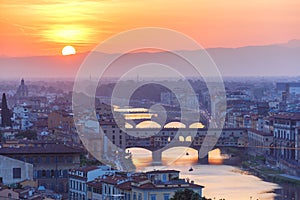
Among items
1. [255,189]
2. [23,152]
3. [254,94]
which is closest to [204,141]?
[255,189]

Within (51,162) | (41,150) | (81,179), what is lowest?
(81,179)

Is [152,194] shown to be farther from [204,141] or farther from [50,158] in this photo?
[204,141]

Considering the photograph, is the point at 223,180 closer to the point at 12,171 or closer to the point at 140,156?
the point at 12,171

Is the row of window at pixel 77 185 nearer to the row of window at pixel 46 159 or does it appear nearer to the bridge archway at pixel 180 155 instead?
the row of window at pixel 46 159

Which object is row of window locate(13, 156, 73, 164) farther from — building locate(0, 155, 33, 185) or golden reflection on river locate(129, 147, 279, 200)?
golden reflection on river locate(129, 147, 279, 200)

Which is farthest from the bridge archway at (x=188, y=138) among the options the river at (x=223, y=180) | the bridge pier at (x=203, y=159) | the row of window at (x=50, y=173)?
the row of window at (x=50, y=173)

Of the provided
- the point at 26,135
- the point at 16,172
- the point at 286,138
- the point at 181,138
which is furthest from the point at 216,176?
the point at 181,138

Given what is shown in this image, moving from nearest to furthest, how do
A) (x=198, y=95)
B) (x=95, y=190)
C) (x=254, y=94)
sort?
1. (x=95, y=190)
2. (x=198, y=95)
3. (x=254, y=94)
